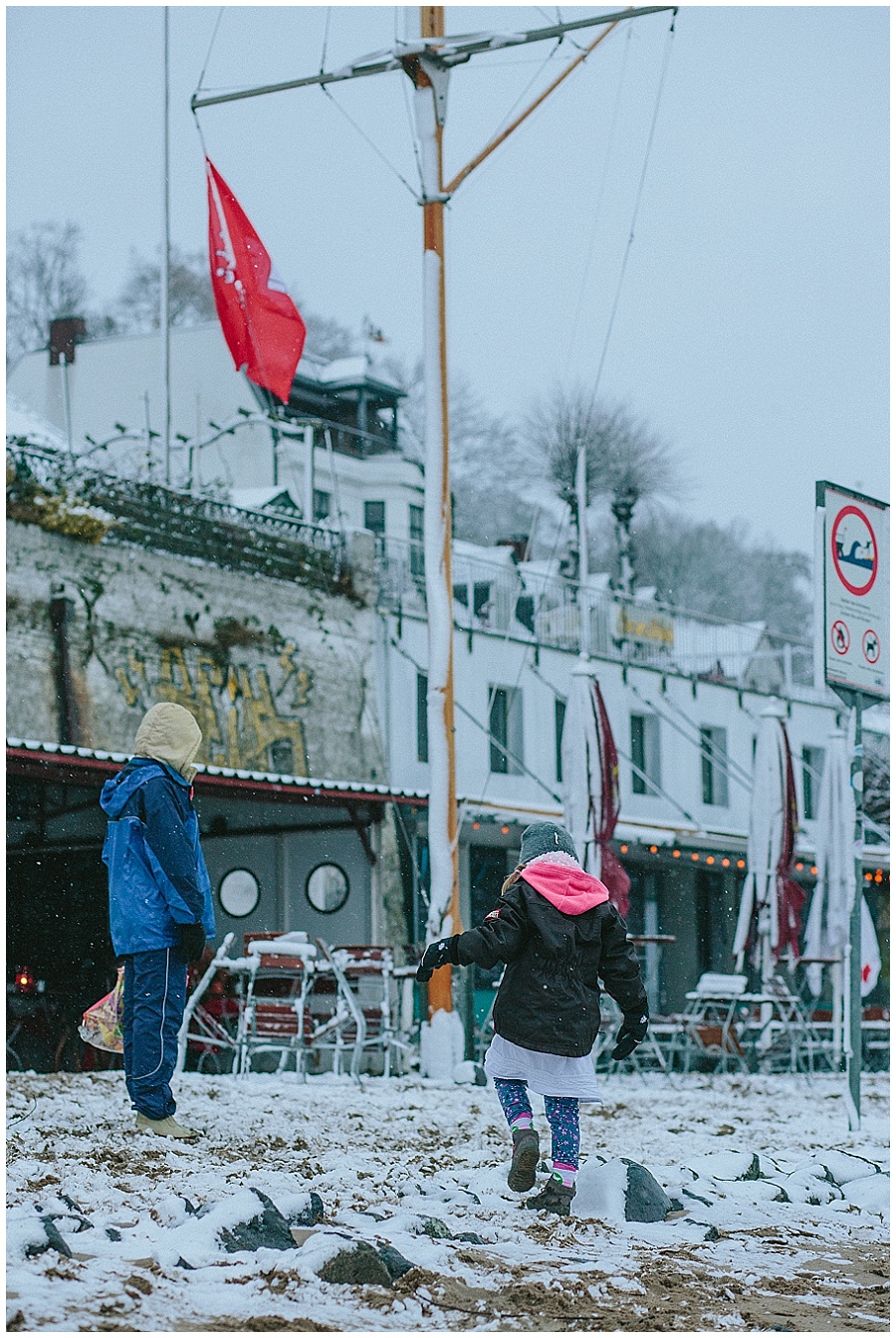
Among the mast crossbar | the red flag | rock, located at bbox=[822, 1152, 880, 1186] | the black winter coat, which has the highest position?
the mast crossbar

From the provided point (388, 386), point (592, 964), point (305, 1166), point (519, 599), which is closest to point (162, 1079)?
point (305, 1166)

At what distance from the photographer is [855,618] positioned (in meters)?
9.29

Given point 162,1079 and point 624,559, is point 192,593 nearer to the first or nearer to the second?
point 162,1079

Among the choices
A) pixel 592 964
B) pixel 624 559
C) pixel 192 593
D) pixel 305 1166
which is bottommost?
pixel 305 1166

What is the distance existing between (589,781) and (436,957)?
9057mm

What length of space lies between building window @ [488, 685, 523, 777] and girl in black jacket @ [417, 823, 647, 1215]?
21.1 m

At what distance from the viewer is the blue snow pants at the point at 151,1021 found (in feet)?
21.7

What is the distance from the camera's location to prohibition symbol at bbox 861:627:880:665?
935 centimetres

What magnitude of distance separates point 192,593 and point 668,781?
481 inches

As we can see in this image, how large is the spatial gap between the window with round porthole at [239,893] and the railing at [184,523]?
13.8 feet

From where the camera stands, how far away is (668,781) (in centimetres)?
3164

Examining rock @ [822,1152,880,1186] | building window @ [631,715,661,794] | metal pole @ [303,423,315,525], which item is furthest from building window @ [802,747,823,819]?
rock @ [822,1152,880,1186]

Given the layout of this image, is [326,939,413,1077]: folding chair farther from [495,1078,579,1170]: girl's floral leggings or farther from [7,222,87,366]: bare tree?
[7,222,87,366]: bare tree

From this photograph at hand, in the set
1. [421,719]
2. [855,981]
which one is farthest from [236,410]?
[855,981]
